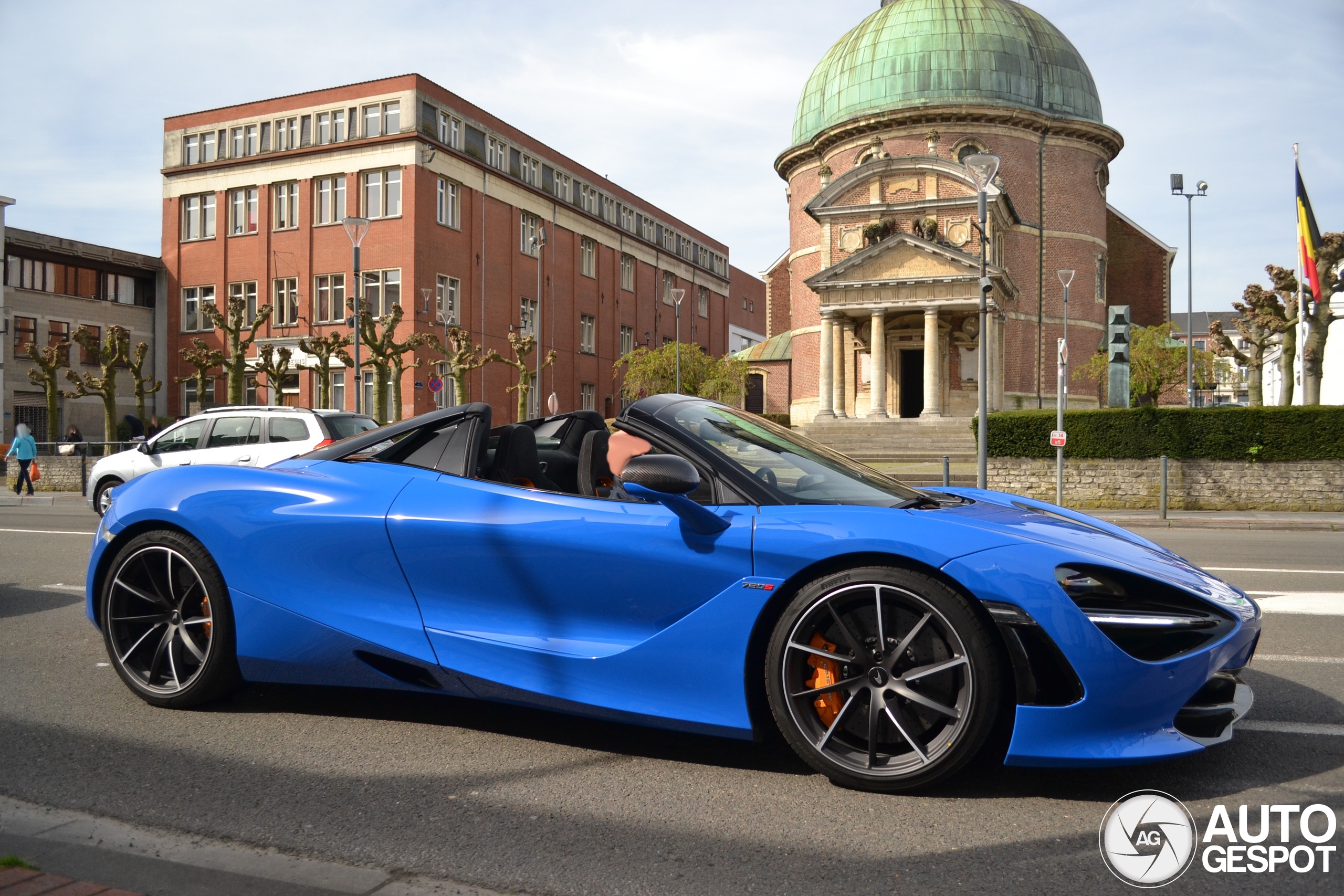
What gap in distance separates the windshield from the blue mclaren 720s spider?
0.02m

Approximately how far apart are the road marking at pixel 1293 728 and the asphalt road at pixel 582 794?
0.04 m

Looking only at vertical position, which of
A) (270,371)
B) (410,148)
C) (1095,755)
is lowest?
(1095,755)

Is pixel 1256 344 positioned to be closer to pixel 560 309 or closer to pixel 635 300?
pixel 560 309

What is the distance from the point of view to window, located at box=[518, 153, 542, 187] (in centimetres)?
5525

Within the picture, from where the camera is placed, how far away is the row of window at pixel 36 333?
47500mm

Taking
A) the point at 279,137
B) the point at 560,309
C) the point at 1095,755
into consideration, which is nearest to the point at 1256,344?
the point at 1095,755

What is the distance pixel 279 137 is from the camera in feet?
159

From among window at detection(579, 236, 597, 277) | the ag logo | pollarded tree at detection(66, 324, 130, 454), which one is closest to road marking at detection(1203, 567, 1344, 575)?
the ag logo

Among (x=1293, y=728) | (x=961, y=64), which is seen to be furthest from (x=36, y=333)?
(x=1293, y=728)

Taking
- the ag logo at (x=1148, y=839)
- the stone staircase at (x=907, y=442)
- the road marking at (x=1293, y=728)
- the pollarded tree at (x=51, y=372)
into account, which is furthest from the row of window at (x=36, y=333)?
the ag logo at (x=1148, y=839)

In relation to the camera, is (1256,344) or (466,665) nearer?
(466,665)

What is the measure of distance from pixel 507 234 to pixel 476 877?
5302cm

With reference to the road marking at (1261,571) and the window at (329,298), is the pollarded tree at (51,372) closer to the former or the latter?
the window at (329,298)

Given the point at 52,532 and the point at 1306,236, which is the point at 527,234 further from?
the point at 52,532
